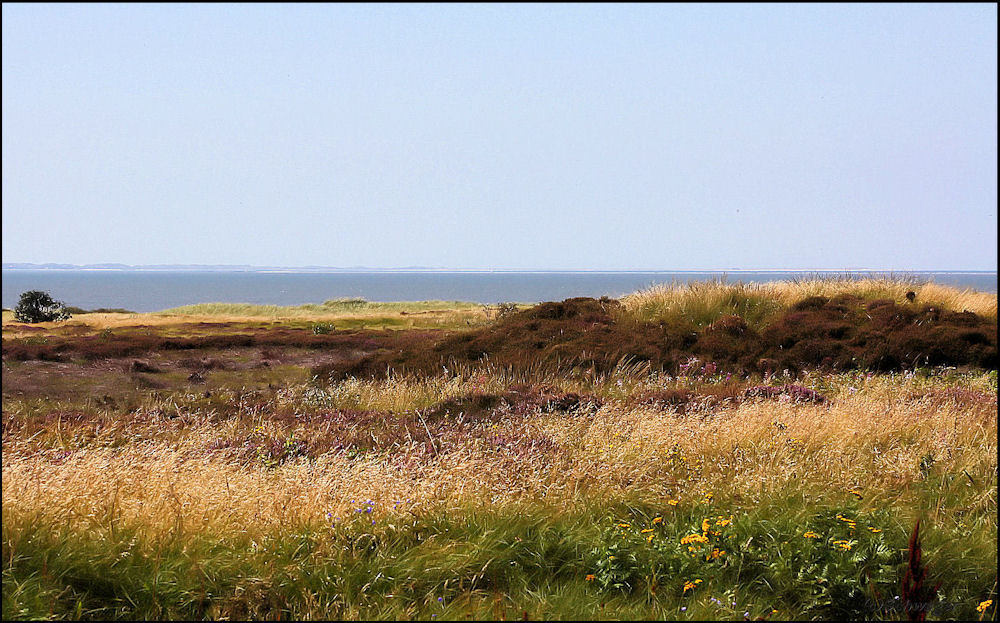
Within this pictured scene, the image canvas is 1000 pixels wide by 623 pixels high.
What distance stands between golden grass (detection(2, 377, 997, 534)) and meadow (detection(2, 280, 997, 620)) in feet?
0.10

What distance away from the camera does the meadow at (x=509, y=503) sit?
4.31 meters

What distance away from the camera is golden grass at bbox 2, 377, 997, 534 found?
16.6ft

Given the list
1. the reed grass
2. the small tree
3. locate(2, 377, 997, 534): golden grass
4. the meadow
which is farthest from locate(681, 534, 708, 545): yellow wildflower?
the small tree

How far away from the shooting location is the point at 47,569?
432cm

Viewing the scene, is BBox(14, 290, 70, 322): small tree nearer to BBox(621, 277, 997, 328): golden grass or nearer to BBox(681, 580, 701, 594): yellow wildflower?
BBox(621, 277, 997, 328): golden grass

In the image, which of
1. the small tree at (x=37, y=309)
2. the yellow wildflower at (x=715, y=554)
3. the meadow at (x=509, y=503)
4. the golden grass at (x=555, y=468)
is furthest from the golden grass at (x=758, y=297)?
the small tree at (x=37, y=309)

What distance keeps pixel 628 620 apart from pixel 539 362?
380 inches

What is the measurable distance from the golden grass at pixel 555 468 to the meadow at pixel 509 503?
0.03 m

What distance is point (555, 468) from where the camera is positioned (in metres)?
6.27

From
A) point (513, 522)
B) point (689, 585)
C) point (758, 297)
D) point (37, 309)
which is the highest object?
point (758, 297)

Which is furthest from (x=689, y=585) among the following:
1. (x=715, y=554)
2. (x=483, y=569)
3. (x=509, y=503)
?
(x=509, y=503)

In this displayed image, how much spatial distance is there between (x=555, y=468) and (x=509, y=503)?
1.01 m

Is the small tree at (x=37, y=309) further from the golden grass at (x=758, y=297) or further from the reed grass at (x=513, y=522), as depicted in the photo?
the reed grass at (x=513, y=522)

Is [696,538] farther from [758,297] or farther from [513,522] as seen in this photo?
[758,297]
